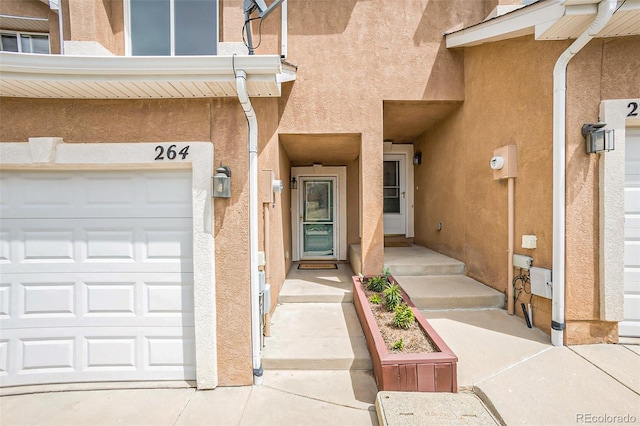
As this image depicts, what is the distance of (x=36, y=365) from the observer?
3088 millimetres

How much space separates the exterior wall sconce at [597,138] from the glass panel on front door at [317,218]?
5.14 metres

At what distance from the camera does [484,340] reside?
3336mm

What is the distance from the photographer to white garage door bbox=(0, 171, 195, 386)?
10.1 ft

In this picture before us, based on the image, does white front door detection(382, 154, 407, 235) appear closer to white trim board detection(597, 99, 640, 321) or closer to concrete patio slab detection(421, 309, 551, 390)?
concrete patio slab detection(421, 309, 551, 390)

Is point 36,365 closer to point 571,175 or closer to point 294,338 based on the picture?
point 294,338

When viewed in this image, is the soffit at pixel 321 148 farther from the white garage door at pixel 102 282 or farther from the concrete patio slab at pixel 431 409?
the concrete patio slab at pixel 431 409

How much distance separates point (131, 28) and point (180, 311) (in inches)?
188

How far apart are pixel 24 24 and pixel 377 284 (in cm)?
782

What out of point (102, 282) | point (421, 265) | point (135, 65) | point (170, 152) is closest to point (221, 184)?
point (170, 152)

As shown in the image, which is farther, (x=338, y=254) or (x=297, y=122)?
(x=338, y=254)

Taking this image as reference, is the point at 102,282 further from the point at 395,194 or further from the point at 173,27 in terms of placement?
the point at 395,194

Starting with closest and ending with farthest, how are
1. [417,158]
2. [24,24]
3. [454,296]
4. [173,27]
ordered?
[454,296] < [173,27] < [24,24] < [417,158]

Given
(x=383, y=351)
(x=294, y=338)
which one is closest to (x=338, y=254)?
(x=294, y=338)

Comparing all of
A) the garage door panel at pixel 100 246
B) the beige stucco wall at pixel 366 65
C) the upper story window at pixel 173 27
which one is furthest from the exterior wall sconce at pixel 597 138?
the upper story window at pixel 173 27
